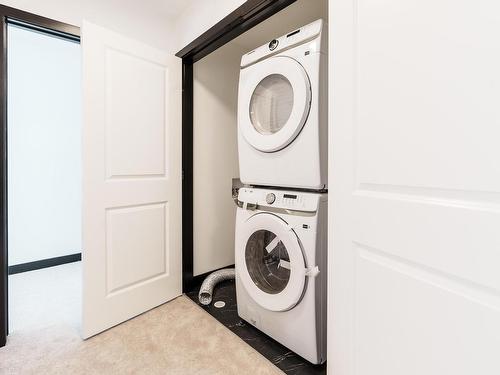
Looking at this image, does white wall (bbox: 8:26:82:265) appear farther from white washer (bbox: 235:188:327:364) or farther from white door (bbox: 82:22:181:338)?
white washer (bbox: 235:188:327:364)

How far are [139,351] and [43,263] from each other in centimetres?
200

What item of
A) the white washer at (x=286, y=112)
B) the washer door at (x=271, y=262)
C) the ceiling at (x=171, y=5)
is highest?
the ceiling at (x=171, y=5)

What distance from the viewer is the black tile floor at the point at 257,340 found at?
1426 mm

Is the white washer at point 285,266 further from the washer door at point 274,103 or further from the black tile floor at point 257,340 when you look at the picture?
the washer door at point 274,103

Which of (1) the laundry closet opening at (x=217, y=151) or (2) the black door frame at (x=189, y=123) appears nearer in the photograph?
(2) the black door frame at (x=189, y=123)

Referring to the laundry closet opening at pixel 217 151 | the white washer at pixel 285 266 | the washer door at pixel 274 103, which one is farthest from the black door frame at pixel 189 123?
the white washer at pixel 285 266

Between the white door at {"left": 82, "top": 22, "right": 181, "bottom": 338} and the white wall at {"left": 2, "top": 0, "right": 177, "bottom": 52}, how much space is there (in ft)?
0.88

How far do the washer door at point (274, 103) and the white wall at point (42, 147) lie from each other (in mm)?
2305

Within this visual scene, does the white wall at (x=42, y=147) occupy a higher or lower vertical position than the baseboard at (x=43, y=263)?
higher

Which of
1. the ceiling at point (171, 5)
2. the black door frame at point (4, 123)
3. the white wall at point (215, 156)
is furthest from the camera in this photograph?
the white wall at point (215, 156)

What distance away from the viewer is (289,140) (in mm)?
1427
